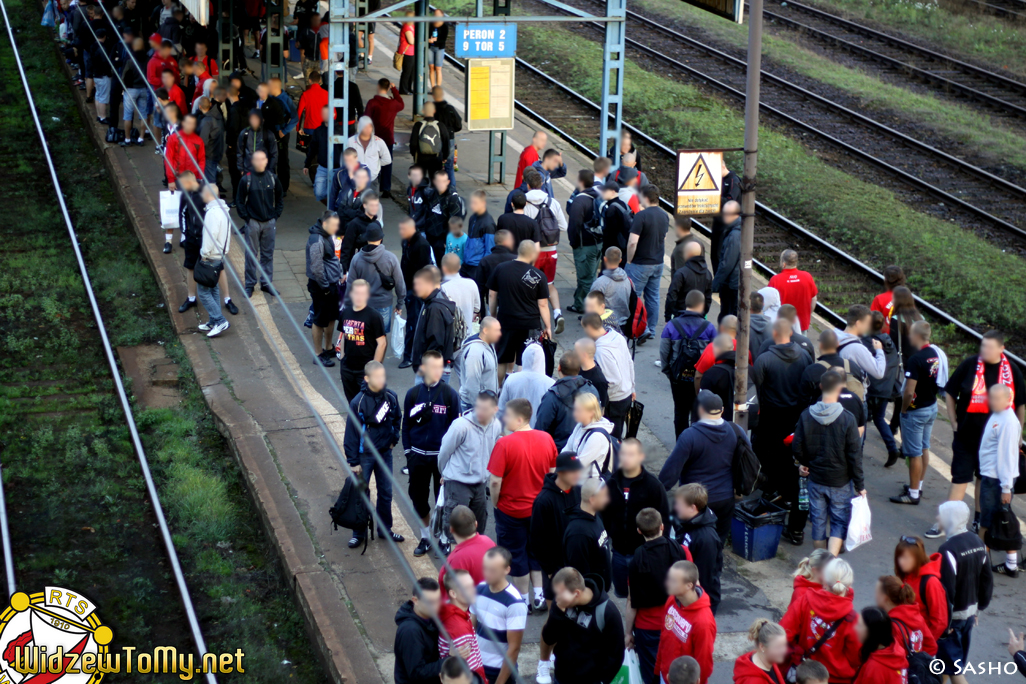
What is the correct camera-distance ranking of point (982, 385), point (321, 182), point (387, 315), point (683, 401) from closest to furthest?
point (982, 385)
point (683, 401)
point (387, 315)
point (321, 182)

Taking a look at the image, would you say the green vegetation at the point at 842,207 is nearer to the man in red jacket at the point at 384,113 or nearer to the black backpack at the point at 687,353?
the black backpack at the point at 687,353

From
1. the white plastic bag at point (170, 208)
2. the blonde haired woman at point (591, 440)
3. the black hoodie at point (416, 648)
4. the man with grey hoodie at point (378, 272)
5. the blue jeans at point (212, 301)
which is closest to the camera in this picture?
the black hoodie at point (416, 648)

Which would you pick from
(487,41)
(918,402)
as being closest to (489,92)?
(487,41)

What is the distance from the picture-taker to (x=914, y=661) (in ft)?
21.4

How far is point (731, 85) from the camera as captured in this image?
2516 cm

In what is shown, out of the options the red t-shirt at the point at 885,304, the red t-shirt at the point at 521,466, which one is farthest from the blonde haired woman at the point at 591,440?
the red t-shirt at the point at 885,304

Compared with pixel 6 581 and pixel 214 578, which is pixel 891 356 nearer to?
pixel 214 578

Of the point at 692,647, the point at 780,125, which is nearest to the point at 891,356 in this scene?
the point at 692,647

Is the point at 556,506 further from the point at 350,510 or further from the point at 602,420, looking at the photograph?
the point at 350,510

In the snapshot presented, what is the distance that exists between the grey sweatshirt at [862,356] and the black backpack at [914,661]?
3.65 m

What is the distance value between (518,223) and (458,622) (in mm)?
6564

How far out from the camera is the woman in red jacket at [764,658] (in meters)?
5.89

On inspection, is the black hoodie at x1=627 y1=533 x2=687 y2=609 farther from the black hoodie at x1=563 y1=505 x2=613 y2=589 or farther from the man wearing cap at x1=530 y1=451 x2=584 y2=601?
the man wearing cap at x1=530 y1=451 x2=584 y2=601

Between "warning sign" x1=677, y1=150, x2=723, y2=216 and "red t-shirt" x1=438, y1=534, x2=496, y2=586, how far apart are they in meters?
4.19
